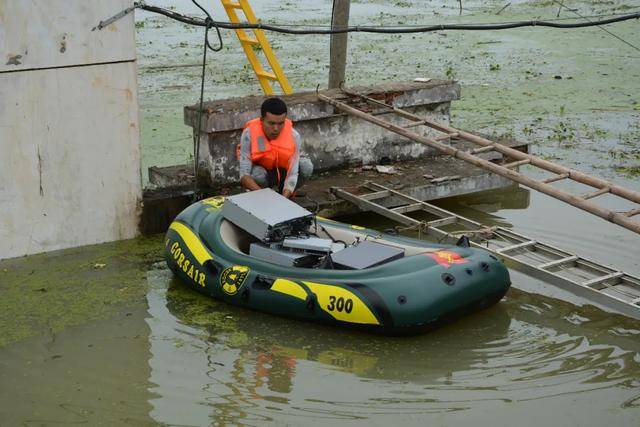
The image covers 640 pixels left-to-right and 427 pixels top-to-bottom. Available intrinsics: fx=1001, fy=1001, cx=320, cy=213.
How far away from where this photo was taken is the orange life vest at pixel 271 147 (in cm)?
785

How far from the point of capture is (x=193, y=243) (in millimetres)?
7191

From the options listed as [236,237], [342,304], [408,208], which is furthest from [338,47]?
[342,304]

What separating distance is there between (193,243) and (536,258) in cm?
253

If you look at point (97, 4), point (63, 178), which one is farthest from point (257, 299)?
point (97, 4)

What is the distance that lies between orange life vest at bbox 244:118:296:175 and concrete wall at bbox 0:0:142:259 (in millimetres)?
1038

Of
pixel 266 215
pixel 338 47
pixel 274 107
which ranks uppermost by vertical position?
pixel 338 47

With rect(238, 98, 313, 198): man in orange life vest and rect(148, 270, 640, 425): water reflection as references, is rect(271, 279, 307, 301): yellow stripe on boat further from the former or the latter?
rect(238, 98, 313, 198): man in orange life vest

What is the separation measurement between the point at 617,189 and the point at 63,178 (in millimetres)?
4213

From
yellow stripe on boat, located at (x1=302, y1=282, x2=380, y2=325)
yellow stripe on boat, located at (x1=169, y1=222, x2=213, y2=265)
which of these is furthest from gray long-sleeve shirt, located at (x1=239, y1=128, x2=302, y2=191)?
yellow stripe on boat, located at (x1=302, y1=282, x2=380, y2=325)

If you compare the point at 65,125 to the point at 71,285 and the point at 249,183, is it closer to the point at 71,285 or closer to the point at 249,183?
the point at 71,285

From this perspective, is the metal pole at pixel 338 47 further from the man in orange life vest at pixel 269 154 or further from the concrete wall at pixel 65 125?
the concrete wall at pixel 65 125

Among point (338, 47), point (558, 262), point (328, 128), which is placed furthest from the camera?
point (338, 47)

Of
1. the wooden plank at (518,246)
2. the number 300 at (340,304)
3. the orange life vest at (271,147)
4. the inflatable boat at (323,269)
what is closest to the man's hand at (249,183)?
the orange life vest at (271,147)

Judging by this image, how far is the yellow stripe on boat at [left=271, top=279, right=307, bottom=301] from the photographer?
6512 millimetres
